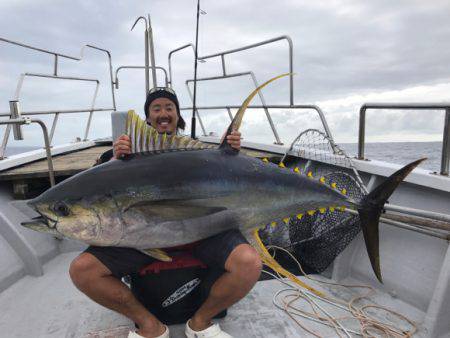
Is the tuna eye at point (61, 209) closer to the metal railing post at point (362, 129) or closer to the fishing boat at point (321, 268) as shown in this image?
the fishing boat at point (321, 268)

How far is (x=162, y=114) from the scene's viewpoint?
8.36 ft

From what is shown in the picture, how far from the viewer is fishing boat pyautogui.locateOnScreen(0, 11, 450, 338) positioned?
217 cm

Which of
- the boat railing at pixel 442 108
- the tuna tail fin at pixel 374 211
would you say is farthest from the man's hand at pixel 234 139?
the boat railing at pixel 442 108

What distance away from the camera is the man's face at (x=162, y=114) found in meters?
2.56

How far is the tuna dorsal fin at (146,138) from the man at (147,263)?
0.05m

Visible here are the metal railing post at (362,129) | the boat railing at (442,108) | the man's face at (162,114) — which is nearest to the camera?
the boat railing at (442,108)

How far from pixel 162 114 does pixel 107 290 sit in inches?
50.1

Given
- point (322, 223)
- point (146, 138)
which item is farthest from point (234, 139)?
point (322, 223)

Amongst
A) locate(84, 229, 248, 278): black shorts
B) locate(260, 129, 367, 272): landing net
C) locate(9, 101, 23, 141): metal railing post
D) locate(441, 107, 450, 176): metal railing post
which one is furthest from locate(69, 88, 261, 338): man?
locate(441, 107, 450, 176): metal railing post

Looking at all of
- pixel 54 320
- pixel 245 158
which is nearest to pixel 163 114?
pixel 245 158

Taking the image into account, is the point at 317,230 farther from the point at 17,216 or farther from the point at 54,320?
the point at 17,216

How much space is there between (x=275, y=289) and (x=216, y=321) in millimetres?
640

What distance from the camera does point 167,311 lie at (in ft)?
6.97

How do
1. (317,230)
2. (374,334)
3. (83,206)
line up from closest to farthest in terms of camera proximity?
1. (83,206)
2. (374,334)
3. (317,230)
